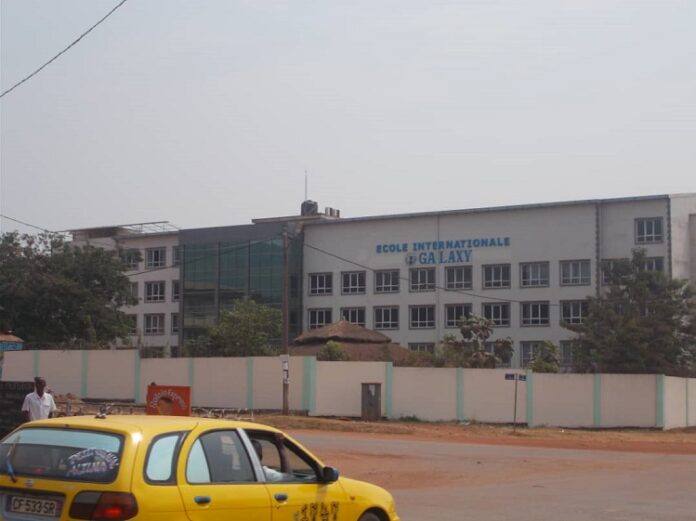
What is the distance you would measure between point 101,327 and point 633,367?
116 feet

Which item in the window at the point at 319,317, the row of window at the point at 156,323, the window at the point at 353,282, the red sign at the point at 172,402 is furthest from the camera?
the row of window at the point at 156,323

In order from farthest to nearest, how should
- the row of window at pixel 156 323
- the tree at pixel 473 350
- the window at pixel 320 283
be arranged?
the row of window at pixel 156 323 < the window at pixel 320 283 < the tree at pixel 473 350

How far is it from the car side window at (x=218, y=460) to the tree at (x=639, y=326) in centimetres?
4706

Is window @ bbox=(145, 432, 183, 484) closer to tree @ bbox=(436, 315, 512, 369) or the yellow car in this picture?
the yellow car

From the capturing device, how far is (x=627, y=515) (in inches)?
604

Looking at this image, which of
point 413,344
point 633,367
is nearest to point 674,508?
point 633,367

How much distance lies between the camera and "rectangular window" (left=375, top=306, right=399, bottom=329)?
7956 cm

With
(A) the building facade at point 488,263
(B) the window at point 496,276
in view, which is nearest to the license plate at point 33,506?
(A) the building facade at point 488,263

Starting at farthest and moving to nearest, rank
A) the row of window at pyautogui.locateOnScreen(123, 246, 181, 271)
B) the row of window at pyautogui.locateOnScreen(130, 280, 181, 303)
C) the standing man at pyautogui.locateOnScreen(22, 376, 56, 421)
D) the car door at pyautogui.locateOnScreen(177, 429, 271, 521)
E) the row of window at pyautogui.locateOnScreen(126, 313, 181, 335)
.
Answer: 1. the row of window at pyautogui.locateOnScreen(130, 280, 181, 303)
2. the row of window at pyautogui.locateOnScreen(126, 313, 181, 335)
3. the row of window at pyautogui.locateOnScreen(123, 246, 181, 271)
4. the standing man at pyautogui.locateOnScreen(22, 376, 56, 421)
5. the car door at pyautogui.locateOnScreen(177, 429, 271, 521)

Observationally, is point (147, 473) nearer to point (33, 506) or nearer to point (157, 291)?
point (33, 506)

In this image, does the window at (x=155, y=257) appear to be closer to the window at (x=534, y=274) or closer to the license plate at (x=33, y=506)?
the window at (x=534, y=274)

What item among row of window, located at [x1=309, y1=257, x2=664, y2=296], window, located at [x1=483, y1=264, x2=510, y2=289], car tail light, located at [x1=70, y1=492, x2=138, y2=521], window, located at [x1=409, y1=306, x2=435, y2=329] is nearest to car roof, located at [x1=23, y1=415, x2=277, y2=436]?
car tail light, located at [x1=70, y1=492, x2=138, y2=521]

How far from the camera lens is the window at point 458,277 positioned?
7675 cm

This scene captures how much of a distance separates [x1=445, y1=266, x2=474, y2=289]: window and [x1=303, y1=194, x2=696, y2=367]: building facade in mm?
73
